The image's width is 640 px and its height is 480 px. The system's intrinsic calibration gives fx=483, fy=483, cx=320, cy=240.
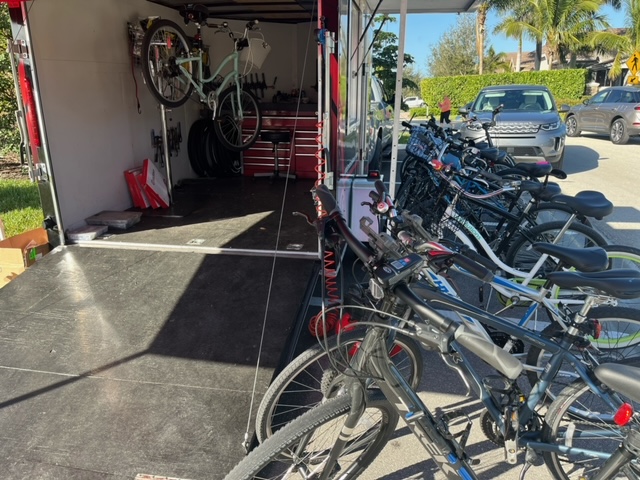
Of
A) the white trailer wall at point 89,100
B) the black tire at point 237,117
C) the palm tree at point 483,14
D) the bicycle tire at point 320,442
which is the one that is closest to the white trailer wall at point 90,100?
the white trailer wall at point 89,100

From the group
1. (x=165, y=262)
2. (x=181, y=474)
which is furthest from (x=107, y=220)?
(x=181, y=474)

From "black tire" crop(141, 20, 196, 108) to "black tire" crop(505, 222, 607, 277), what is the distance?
150 inches

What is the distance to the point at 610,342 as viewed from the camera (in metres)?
2.90

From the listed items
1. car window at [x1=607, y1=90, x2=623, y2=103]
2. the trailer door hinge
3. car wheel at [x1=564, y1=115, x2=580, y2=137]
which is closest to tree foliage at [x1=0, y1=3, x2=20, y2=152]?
the trailer door hinge

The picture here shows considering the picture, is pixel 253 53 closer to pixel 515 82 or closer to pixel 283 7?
pixel 283 7

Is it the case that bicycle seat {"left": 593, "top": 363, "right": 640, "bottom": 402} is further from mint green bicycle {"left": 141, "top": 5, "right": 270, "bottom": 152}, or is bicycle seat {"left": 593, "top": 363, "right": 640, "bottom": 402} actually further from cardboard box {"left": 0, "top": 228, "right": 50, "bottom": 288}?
mint green bicycle {"left": 141, "top": 5, "right": 270, "bottom": 152}

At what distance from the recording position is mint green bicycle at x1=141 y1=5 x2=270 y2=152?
5.13 meters

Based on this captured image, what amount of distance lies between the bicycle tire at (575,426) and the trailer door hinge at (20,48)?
434 cm

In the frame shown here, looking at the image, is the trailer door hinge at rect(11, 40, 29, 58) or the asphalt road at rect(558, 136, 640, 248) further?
the asphalt road at rect(558, 136, 640, 248)

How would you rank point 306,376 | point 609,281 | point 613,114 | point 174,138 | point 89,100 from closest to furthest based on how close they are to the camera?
point 609,281 < point 306,376 < point 89,100 < point 174,138 < point 613,114

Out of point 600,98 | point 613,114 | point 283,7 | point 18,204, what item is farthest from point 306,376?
point 600,98

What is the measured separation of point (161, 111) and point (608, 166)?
346 inches

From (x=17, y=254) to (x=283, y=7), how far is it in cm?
470

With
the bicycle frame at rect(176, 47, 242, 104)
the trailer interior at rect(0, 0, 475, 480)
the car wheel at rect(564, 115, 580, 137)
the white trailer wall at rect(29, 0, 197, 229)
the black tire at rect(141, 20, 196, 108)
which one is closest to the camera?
the trailer interior at rect(0, 0, 475, 480)
